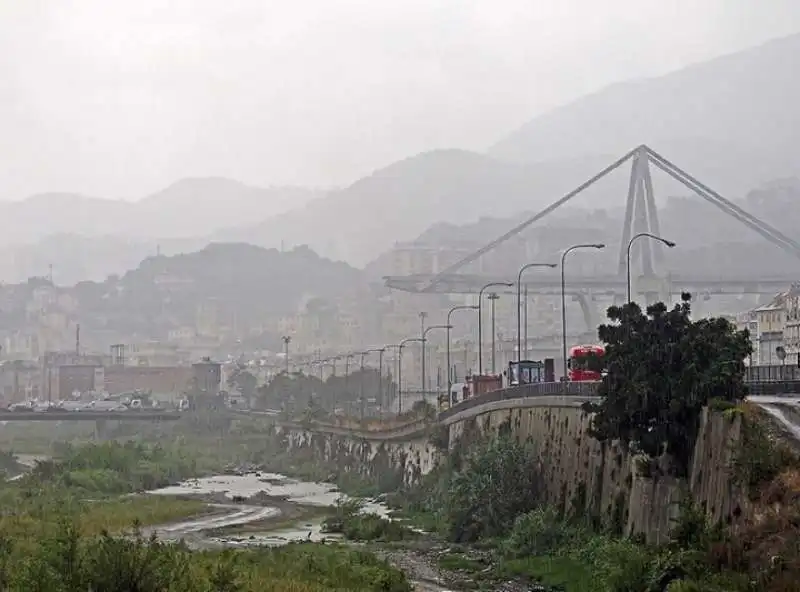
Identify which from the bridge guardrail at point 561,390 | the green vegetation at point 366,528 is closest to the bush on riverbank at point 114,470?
the bridge guardrail at point 561,390

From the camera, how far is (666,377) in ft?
156

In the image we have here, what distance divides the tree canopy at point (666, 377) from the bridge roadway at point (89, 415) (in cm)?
10849

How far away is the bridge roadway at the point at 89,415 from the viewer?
149625 mm

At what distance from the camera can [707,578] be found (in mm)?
34500

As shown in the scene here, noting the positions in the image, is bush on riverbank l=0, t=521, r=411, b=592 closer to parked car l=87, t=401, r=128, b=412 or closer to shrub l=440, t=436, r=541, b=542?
shrub l=440, t=436, r=541, b=542

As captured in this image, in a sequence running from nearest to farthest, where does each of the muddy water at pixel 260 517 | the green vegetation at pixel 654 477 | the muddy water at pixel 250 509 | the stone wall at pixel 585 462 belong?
the green vegetation at pixel 654 477 → the stone wall at pixel 585 462 → the muddy water at pixel 260 517 → the muddy water at pixel 250 509

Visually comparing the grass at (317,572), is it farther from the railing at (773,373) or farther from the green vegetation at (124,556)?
the railing at (773,373)

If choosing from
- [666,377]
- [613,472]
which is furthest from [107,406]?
[666,377]

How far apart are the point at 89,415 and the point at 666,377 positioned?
116600 mm

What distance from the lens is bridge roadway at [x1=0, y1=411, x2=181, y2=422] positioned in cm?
14962

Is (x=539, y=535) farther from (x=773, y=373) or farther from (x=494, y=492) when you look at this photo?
(x=773, y=373)

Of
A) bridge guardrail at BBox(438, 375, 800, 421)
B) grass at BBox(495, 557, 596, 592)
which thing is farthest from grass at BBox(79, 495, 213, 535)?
grass at BBox(495, 557, 596, 592)

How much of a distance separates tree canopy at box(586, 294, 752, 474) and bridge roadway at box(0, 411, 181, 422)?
356 ft

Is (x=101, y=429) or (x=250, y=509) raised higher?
(x=101, y=429)
